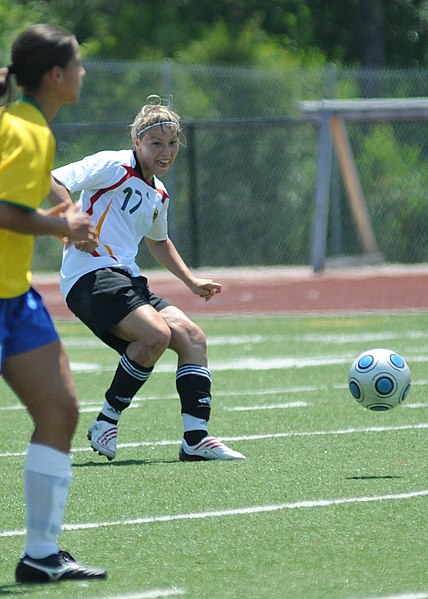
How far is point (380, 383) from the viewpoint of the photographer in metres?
7.82

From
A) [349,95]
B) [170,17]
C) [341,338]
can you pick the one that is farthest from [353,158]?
[341,338]

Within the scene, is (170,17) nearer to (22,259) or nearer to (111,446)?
(111,446)

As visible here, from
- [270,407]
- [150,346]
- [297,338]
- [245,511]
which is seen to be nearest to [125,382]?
[150,346]

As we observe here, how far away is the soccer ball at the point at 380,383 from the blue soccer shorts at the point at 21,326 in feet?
11.2

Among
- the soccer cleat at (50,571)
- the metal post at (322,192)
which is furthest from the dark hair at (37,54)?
the metal post at (322,192)

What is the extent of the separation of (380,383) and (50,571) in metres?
3.43

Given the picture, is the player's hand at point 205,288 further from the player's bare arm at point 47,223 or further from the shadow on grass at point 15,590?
the shadow on grass at point 15,590

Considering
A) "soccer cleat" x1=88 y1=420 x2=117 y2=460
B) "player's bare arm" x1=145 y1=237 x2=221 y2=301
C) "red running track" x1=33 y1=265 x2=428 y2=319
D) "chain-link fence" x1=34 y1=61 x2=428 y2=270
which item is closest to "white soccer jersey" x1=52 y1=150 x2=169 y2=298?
"player's bare arm" x1=145 y1=237 x2=221 y2=301

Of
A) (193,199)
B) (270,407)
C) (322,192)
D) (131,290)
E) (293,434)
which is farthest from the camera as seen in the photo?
(193,199)

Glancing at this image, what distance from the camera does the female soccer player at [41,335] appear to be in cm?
469

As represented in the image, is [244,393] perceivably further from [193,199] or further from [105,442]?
[193,199]

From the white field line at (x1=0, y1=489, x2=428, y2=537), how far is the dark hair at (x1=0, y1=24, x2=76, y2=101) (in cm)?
199

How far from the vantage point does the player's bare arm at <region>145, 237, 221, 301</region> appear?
25.8 feet

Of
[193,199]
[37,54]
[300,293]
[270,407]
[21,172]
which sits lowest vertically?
[193,199]
